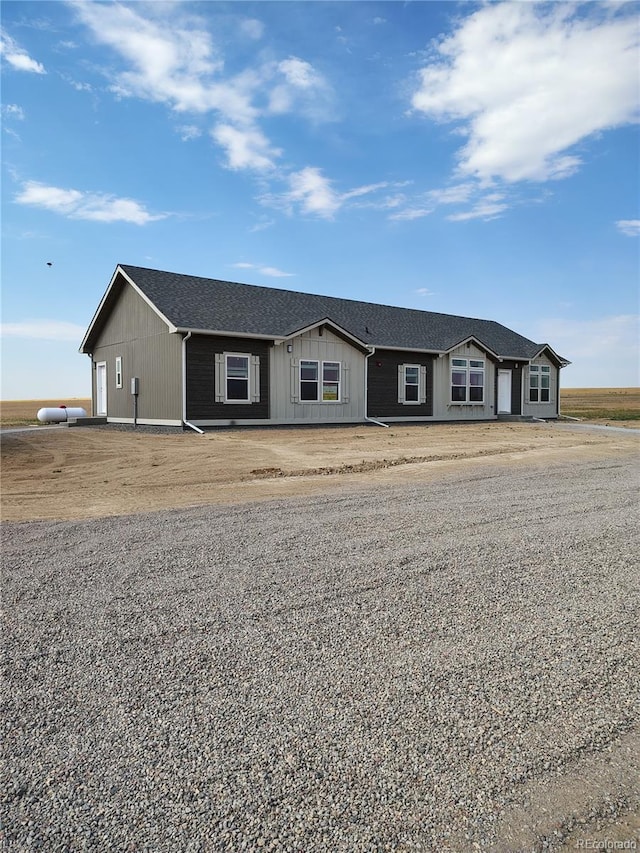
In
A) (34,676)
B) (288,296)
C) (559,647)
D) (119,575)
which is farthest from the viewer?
(288,296)

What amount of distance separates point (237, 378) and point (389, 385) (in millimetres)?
6948

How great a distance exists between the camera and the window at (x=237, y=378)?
18.6 meters

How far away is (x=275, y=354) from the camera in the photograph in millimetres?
19609

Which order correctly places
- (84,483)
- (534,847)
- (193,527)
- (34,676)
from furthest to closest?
(84,483) → (193,527) → (34,676) → (534,847)

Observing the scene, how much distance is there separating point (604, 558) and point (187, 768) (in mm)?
3858

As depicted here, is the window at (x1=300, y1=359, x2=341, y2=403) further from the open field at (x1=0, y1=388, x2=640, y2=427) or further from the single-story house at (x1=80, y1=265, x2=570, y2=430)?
the open field at (x1=0, y1=388, x2=640, y2=427)

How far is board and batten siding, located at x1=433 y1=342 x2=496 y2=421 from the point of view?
24.7m

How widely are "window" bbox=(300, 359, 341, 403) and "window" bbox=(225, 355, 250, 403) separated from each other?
2.25m

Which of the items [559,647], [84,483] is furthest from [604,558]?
[84,483]

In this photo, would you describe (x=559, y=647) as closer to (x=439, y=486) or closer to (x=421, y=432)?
(x=439, y=486)

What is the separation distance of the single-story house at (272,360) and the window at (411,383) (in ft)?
0.14

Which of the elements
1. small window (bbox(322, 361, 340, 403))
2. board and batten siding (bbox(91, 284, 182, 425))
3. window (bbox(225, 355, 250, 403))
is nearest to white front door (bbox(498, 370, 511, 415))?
small window (bbox(322, 361, 340, 403))

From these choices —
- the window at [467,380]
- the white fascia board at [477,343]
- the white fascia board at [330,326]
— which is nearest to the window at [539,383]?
the white fascia board at [477,343]

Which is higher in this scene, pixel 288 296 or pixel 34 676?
pixel 288 296
